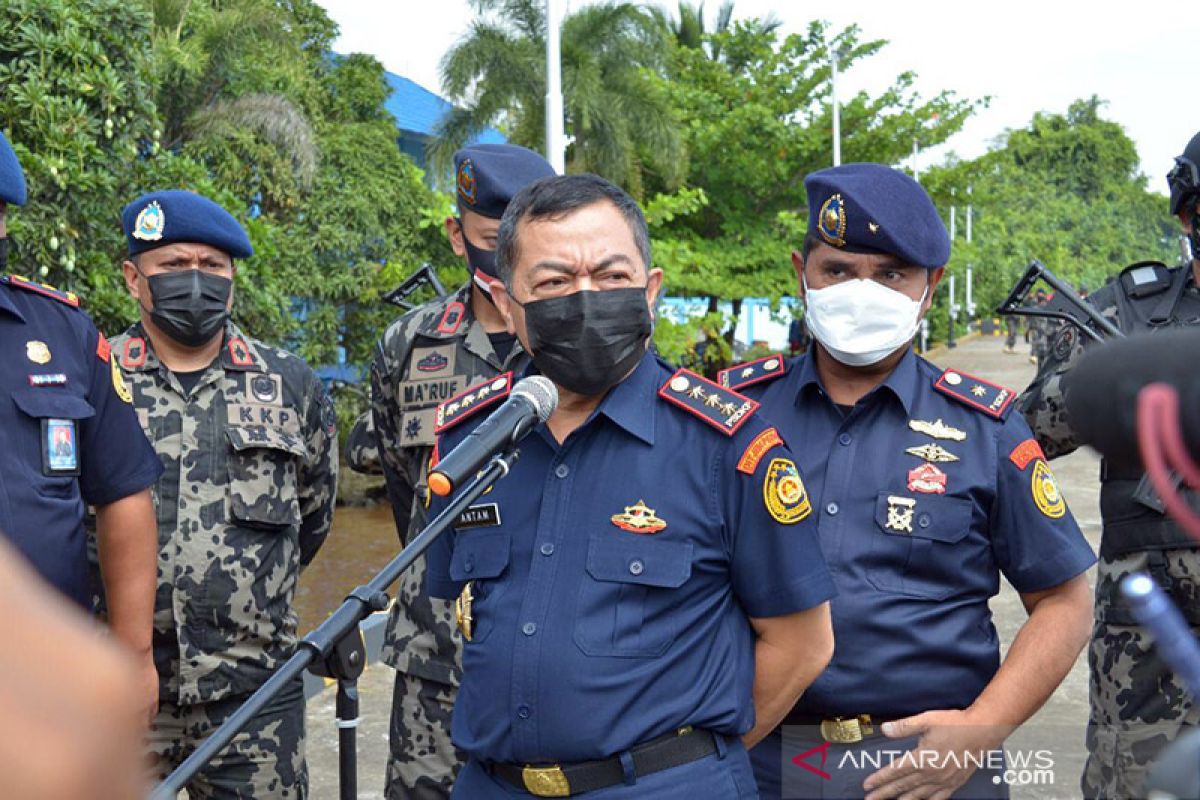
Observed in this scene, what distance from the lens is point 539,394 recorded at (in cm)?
220

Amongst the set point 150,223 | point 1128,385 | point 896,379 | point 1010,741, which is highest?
point 150,223

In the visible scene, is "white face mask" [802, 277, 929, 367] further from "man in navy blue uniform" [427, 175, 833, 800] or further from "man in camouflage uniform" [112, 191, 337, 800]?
"man in camouflage uniform" [112, 191, 337, 800]

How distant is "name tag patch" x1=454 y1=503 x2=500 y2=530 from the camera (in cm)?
237

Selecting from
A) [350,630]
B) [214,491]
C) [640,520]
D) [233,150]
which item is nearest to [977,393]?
[640,520]

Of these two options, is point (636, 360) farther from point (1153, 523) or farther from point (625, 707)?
point (1153, 523)

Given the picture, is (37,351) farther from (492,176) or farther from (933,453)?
(933,453)

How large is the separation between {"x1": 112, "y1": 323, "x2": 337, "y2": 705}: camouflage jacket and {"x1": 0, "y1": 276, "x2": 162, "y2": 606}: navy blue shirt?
485mm

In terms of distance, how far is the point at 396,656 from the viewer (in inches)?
139

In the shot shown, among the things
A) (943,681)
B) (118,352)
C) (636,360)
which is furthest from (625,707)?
(118,352)

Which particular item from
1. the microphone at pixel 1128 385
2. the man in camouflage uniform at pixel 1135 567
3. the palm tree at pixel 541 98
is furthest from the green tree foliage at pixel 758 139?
the microphone at pixel 1128 385

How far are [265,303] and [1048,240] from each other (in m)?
52.5

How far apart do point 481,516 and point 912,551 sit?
3.06ft

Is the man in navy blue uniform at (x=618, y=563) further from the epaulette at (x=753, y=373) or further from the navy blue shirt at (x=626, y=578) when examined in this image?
the epaulette at (x=753, y=373)

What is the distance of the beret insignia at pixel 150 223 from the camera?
13.0ft
